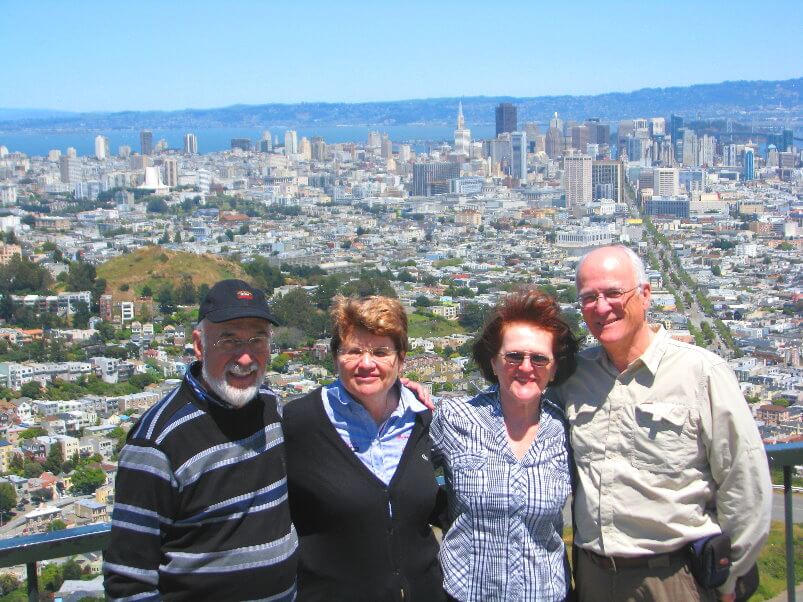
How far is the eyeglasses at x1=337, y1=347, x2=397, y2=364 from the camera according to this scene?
1.47 metres

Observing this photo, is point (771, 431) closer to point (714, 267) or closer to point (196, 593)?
point (196, 593)

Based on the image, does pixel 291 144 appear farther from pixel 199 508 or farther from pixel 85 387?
pixel 199 508

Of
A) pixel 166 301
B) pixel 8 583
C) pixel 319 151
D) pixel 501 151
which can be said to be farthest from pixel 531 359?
pixel 319 151

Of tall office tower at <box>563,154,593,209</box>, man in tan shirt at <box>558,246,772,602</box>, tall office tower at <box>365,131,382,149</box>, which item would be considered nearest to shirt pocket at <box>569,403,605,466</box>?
man in tan shirt at <box>558,246,772,602</box>

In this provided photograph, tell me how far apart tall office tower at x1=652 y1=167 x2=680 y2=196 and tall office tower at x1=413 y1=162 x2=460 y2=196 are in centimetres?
963

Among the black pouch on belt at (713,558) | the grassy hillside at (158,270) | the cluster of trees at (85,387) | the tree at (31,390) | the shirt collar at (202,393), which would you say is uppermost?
the shirt collar at (202,393)

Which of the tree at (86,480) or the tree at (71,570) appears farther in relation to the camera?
the tree at (86,480)

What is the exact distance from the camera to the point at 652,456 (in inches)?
56.8

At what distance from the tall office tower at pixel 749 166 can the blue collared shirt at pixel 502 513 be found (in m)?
53.6

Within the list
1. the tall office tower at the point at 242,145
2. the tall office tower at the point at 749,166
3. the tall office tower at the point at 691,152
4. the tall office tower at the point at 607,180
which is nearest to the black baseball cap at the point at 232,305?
the tall office tower at the point at 607,180

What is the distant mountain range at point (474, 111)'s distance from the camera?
73.5m

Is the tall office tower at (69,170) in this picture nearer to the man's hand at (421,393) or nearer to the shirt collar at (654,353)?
the man's hand at (421,393)

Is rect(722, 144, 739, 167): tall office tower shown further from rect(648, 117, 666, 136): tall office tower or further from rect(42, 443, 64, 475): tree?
rect(42, 443, 64, 475): tree

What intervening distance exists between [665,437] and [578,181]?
1804 inches
